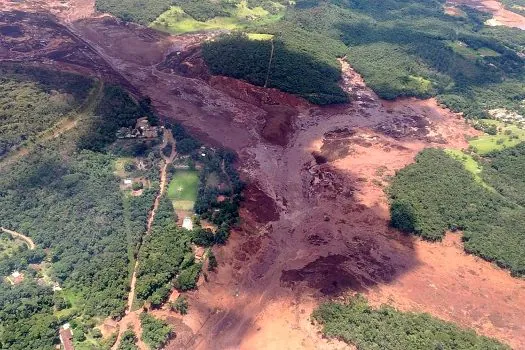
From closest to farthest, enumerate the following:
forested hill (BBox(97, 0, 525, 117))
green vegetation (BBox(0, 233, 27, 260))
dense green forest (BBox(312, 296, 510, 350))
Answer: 1. dense green forest (BBox(312, 296, 510, 350))
2. green vegetation (BBox(0, 233, 27, 260))
3. forested hill (BBox(97, 0, 525, 117))

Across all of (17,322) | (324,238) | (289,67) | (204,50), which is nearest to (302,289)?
(324,238)

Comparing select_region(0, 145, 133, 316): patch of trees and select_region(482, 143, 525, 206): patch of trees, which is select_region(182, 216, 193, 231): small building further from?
select_region(482, 143, 525, 206): patch of trees

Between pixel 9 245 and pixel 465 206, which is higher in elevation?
pixel 465 206

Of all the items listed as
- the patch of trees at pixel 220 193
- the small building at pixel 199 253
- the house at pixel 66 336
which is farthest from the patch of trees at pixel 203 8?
the house at pixel 66 336

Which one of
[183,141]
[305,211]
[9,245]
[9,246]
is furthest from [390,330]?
[9,245]

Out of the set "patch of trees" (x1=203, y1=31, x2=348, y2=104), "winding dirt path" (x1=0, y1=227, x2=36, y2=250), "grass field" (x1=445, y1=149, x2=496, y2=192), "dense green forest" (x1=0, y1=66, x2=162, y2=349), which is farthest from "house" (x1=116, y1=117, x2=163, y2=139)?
"grass field" (x1=445, y1=149, x2=496, y2=192)

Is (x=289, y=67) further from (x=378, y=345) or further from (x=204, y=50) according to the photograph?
(x=378, y=345)

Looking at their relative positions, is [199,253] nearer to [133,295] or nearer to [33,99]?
[133,295]
